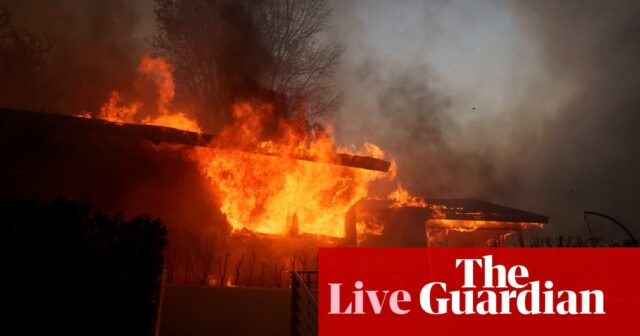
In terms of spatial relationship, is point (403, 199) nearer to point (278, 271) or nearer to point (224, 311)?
point (278, 271)

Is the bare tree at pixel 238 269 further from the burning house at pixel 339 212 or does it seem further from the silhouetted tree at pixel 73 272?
the silhouetted tree at pixel 73 272

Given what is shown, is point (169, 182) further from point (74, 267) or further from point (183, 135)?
point (74, 267)

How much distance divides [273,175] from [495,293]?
788 centimetres

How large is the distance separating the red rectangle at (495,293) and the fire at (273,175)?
1.74 metres

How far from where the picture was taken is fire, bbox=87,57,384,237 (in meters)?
15.1

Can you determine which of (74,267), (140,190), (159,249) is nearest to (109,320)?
(74,267)

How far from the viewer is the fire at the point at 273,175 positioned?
15.1 metres

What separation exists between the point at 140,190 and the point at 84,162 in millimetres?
1803

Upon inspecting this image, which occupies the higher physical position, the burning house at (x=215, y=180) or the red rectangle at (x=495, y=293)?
the burning house at (x=215, y=180)

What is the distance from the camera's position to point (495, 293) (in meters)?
12.5

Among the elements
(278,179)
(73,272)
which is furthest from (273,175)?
(73,272)

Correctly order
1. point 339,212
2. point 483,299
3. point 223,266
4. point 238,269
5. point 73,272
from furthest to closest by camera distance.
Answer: point 339,212
point 223,266
point 238,269
point 483,299
point 73,272

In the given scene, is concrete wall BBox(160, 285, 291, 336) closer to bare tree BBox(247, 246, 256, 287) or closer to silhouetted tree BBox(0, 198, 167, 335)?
bare tree BBox(247, 246, 256, 287)

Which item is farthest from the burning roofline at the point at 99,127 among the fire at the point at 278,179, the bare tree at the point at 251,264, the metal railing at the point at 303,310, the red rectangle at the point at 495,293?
the metal railing at the point at 303,310
